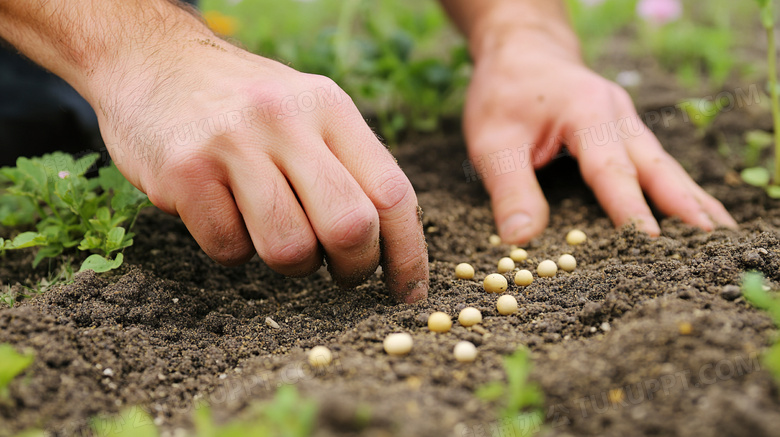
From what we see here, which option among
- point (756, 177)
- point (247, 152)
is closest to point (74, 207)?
point (247, 152)

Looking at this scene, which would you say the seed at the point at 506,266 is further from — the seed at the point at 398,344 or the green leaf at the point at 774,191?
the green leaf at the point at 774,191

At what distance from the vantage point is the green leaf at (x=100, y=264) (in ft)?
5.63

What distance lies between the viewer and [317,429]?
39.9 inches

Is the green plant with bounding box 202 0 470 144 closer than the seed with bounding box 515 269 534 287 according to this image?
No

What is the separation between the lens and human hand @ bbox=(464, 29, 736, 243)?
7.43 ft

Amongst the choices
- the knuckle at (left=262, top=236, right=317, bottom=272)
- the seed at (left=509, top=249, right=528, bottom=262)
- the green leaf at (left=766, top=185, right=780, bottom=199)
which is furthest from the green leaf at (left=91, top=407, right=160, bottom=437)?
the green leaf at (left=766, top=185, right=780, bottom=199)

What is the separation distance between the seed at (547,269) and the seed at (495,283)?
183 mm

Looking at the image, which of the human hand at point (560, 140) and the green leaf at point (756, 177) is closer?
the human hand at point (560, 140)

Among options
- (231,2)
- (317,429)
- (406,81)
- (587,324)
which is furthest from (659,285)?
(231,2)

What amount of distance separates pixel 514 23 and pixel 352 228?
2231mm

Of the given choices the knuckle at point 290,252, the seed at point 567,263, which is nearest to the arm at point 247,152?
the knuckle at point 290,252

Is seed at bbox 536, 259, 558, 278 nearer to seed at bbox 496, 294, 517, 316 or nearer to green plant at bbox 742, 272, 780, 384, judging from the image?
seed at bbox 496, 294, 517, 316

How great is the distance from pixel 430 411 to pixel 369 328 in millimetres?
466

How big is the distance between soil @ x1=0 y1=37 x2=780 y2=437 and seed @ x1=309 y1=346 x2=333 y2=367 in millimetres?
23
